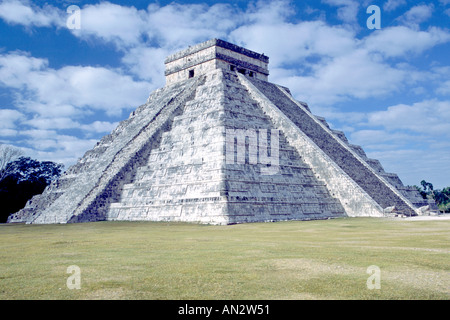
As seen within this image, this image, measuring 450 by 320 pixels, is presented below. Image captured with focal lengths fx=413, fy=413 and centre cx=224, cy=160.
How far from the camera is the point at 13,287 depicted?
17.2ft

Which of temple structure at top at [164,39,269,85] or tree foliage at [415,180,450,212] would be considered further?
tree foliage at [415,180,450,212]

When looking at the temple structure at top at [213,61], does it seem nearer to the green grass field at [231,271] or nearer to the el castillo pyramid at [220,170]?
the el castillo pyramid at [220,170]

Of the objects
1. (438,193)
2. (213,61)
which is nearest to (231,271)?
(213,61)

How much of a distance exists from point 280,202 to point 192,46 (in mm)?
15728

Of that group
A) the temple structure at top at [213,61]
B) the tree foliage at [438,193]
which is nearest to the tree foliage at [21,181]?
the temple structure at top at [213,61]

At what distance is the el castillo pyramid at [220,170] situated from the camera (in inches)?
714

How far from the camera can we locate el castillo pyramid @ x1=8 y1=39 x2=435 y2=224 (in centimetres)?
1814

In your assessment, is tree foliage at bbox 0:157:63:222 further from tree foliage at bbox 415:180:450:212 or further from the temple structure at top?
tree foliage at bbox 415:180:450:212

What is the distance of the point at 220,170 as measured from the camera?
698 inches

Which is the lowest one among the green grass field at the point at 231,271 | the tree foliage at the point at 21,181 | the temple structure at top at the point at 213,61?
the green grass field at the point at 231,271

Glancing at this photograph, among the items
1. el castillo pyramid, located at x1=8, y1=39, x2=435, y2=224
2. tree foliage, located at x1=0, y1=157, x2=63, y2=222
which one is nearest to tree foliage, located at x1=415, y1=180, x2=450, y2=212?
el castillo pyramid, located at x1=8, y1=39, x2=435, y2=224
